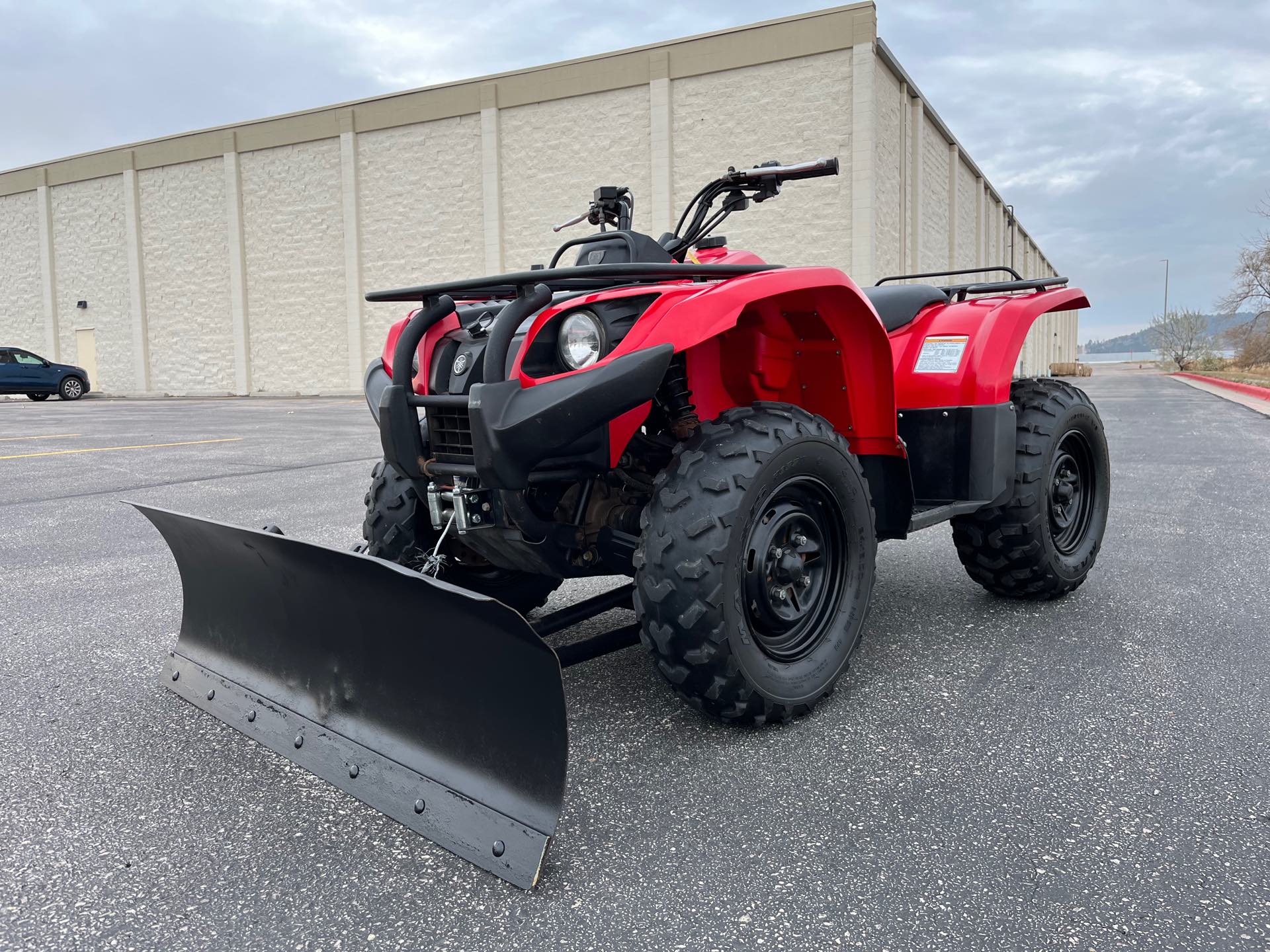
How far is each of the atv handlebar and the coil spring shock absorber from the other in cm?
76

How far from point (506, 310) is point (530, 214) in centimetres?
2633

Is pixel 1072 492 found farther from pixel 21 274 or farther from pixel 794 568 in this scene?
pixel 21 274

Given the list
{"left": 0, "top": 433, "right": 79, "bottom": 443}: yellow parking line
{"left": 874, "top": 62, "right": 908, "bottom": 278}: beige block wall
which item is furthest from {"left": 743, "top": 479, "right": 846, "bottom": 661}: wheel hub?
{"left": 874, "top": 62, "right": 908, "bottom": 278}: beige block wall

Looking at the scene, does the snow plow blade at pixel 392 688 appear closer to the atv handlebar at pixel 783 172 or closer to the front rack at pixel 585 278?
the front rack at pixel 585 278

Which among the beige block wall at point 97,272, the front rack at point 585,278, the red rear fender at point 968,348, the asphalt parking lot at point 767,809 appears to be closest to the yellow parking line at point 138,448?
the asphalt parking lot at point 767,809

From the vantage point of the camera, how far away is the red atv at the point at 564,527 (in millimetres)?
2123

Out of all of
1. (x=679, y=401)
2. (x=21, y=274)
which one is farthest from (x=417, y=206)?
(x=679, y=401)

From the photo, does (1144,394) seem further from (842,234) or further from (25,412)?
(25,412)

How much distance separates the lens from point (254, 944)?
1.75 meters

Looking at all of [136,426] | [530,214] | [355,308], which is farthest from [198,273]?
[136,426]

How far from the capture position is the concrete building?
23562 millimetres

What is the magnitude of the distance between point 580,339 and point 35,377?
100 feet

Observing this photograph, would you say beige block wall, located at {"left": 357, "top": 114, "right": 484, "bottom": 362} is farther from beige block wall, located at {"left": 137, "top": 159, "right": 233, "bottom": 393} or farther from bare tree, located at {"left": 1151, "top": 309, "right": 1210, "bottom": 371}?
bare tree, located at {"left": 1151, "top": 309, "right": 1210, "bottom": 371}

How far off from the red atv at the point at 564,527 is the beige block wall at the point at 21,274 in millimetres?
40512
